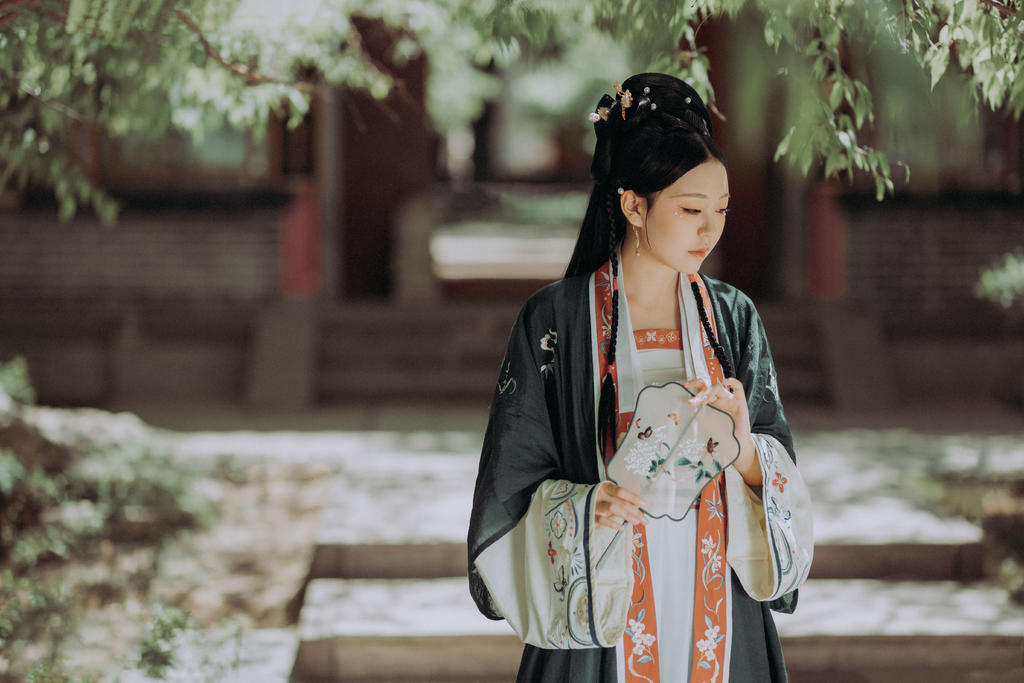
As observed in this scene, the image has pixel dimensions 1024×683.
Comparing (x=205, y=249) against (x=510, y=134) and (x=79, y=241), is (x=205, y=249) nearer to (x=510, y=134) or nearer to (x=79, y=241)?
(x=79, y=241)

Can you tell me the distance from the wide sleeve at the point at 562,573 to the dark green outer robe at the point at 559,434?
0.05m

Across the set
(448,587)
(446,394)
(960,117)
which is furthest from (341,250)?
(960,117)

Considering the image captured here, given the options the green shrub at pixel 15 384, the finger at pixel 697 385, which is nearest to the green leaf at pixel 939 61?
the finger at pixel 697 385

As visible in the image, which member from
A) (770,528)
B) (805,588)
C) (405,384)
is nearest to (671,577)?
(770,528)

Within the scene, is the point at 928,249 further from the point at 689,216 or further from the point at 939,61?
the point at 689,216

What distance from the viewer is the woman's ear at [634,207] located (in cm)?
243

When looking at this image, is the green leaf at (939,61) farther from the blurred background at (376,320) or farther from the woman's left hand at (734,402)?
the woman's left hand at (734,402)

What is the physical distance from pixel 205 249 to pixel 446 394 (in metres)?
2.62

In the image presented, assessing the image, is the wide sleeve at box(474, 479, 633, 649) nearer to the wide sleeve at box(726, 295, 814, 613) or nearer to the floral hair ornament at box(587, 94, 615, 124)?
the wide sleeve at box(726, 295, 814, 613)

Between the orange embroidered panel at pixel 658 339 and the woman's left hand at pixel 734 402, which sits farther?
the orange embroidered panel at pixel 658 339

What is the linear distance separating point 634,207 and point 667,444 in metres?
0.51

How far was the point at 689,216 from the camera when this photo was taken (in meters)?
2.38

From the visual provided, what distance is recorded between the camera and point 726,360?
249 centimetres

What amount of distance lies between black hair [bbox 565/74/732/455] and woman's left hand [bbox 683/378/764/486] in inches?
7.0
